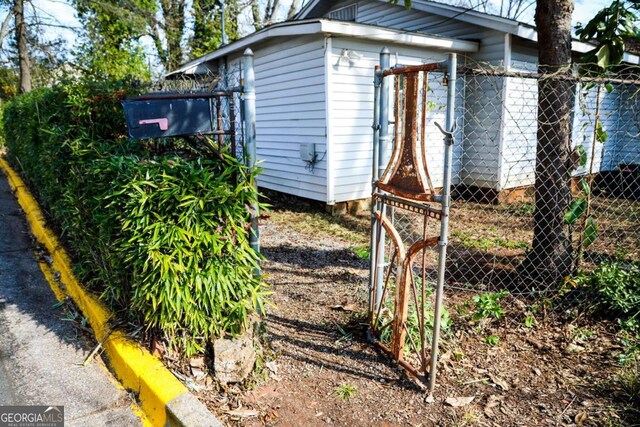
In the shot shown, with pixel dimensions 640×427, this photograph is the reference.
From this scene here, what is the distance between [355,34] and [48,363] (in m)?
6.15

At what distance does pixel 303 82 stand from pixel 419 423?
6.52 m

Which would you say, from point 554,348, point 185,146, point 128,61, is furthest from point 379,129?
point 128,61

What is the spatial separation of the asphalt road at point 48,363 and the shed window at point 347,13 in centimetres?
964

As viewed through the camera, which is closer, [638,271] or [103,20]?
[638,271]

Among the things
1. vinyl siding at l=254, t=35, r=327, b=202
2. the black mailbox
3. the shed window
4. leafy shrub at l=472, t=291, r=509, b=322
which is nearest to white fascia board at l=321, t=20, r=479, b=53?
vinyl siding at l=254, t=35, r=327, b=202

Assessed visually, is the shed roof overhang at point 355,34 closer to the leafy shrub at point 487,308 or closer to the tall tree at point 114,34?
the leafy shrub at point 487,308

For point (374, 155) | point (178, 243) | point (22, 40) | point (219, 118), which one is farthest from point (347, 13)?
point (22, 40)

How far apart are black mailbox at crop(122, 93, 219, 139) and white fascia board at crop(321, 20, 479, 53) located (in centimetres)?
470

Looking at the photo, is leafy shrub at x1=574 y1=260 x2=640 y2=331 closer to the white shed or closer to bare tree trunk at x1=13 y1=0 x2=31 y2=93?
the white shed

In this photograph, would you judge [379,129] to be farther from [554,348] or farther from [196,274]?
[554,348]

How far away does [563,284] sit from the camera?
12.4ft

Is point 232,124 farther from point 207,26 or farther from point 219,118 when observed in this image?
point 207,26

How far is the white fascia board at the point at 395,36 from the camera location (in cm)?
680

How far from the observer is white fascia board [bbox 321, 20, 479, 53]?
22.3ft
